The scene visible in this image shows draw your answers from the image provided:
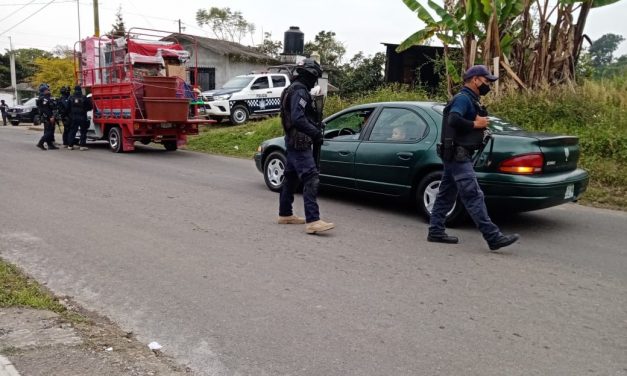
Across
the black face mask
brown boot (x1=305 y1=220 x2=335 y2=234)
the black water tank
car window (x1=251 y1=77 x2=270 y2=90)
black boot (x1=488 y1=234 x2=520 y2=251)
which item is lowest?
brown boot (x1=305 y1=220 x2=335 y2=234)

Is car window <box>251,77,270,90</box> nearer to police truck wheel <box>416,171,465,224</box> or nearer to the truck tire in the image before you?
the truck tire

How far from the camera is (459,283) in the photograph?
14.9ft

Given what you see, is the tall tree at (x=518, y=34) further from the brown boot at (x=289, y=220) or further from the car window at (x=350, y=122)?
the brown boot at (x=289, y=220)

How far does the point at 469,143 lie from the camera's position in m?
5.45

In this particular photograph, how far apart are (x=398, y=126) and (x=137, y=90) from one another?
841 centimetres

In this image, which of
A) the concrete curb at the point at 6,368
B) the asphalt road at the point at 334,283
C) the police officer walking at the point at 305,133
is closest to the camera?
the concrete curb at the point at 6,368

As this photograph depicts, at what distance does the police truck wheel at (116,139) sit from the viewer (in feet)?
47.0

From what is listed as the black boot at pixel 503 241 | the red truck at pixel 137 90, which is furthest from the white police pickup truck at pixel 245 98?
A: the black boot at pixel 503 241

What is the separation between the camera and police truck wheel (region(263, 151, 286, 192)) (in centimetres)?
841

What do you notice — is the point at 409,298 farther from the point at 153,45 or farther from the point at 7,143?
the point at 7,143

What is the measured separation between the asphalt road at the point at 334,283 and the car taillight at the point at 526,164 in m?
0.76

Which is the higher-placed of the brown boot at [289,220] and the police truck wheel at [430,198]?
the police truck wheel at [430,198]

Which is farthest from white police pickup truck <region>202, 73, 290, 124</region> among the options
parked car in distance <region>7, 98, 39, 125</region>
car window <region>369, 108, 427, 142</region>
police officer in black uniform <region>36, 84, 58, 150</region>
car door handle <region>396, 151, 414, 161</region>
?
parked car in distance <region>7, 98, 39, 125</region>

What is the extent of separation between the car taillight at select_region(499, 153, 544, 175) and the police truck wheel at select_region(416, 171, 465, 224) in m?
0.72
